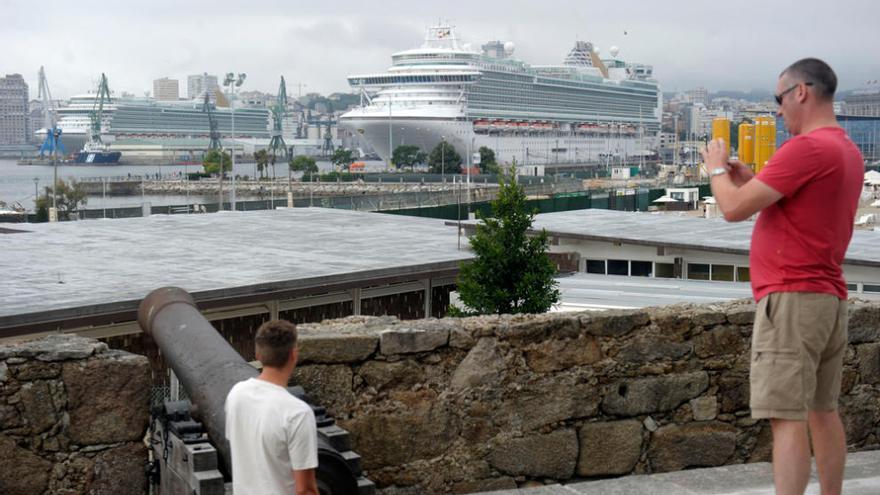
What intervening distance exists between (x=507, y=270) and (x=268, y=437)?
14608 mm

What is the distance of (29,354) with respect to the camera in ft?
13.0

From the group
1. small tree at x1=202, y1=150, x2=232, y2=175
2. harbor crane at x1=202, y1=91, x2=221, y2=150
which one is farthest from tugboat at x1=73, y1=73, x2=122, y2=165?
small tree at x1=202, y1=150, x2=232, y2=175

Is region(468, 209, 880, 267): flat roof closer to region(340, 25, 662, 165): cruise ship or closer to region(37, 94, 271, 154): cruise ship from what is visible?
region(340, 25, 662, 165): cruise ship

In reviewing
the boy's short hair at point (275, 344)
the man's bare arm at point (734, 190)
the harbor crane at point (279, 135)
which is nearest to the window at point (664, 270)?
the man's bare arm at point (734, 190)

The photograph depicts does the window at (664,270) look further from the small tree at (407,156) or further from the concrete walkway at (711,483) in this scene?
the small tree at (407,156)

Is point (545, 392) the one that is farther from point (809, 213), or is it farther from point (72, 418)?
point (72, 418)

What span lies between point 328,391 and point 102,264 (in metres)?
14.6

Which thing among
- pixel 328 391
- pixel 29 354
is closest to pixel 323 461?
pixel 328 391

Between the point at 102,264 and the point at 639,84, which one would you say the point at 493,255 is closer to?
the point at 102,264

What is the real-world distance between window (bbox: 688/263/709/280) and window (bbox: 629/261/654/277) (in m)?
0.71

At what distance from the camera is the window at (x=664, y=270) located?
2148cm

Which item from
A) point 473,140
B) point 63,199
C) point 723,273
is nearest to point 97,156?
point 473,140

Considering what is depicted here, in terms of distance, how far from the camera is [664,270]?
70.7ft

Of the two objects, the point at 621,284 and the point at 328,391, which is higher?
the point at 328,391
